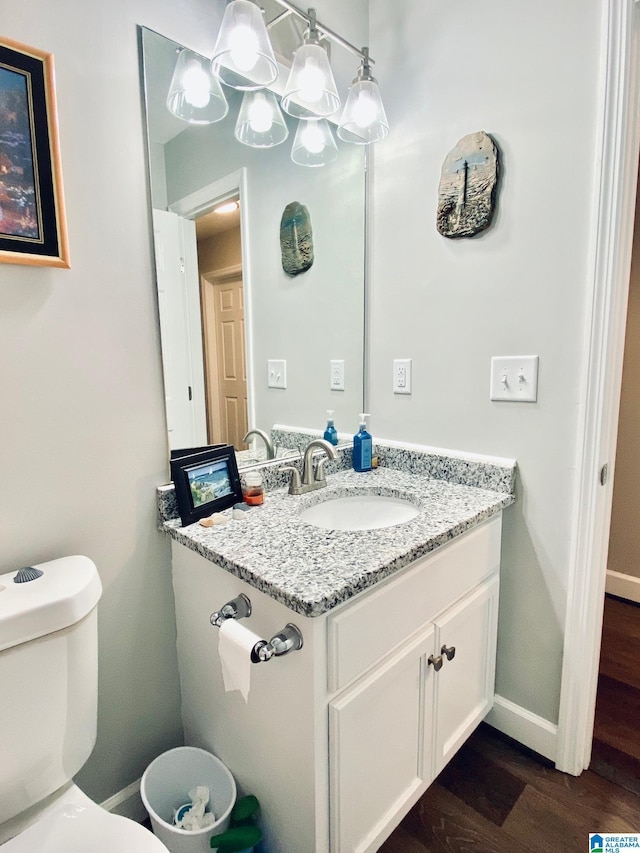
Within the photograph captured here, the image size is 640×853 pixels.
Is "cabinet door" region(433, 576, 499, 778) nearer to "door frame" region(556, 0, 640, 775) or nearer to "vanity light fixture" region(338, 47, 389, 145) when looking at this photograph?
"door frame" region(556, 0, 640, 775)

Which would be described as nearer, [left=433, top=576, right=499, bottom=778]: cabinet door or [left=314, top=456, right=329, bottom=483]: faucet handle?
[left=433, top=576, right=499, bottom=778]: cabinet door

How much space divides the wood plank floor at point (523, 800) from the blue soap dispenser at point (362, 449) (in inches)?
37.6

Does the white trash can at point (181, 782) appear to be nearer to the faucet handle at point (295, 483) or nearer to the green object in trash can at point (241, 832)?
the green object in trash can at point (241, 832)

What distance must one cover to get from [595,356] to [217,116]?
118 centimetres

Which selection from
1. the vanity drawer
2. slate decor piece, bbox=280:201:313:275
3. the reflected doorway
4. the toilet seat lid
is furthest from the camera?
slate decor piece, bbox=280:201:313:275

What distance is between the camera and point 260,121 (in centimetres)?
135

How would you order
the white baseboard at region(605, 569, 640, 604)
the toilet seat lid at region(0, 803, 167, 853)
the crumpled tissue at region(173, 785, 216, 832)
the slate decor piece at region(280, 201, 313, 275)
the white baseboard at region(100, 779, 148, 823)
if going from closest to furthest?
the toilet seat lid at region(0, 803, 167, 853) → the crumpled tissue at region(173, 785, 216, 832) → the white baseboard at region(100, 779, 148, 823) → the slate decor piece at region(280, 201, 313, 275) → the white baseboard at region(605, 569, 640, 604)

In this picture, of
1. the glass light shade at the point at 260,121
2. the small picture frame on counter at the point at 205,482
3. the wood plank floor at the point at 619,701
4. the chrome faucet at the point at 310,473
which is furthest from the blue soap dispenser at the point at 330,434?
the wood plank floor at the point at 619,701

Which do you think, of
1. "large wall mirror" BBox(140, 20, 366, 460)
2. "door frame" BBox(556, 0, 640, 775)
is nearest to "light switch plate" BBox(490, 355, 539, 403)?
"door frame" BBox(556, 0, 640, 775)

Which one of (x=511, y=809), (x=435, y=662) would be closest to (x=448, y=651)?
(x=435, y=662)

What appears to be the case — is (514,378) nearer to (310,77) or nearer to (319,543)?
(319,543)

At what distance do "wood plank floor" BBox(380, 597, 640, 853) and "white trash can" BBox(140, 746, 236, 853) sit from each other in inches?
17.3

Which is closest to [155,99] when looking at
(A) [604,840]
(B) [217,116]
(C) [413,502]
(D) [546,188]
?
(B) [217,116]

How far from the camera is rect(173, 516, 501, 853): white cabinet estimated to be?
875mm
